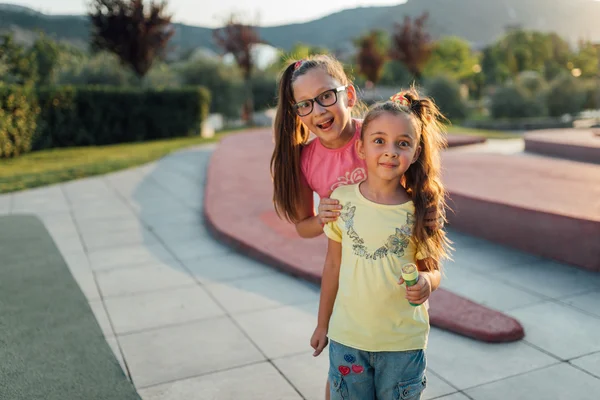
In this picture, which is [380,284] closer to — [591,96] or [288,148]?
[288,148]

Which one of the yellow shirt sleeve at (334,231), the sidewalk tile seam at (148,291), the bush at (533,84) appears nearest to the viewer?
the yellow shirt sleeve at (334,231)

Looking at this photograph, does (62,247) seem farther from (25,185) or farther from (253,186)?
(25,185)

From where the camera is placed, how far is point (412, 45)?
87.8ft

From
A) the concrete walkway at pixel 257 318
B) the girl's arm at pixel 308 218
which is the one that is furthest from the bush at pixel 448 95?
the girl's arm at pixel 308 218

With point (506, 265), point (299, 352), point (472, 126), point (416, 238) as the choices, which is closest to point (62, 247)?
point (299, 352)

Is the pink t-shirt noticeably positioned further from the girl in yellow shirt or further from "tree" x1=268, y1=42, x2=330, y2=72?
"tree" x1=268, y1=42, x2=330, y2=72

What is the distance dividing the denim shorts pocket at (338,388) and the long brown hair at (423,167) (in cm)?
51

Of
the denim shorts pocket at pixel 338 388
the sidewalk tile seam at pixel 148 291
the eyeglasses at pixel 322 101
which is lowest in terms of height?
the sidewalk tile seam at pixel 148 291

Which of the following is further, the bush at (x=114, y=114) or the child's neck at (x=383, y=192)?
the bush at (x=114, y=114)

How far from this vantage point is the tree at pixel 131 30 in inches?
764

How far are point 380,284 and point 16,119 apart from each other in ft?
46.9

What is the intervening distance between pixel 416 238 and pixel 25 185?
8955 mm

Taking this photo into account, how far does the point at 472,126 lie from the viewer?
69.6 feet

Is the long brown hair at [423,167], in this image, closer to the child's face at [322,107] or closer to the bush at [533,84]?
the child's face at [322,107]
